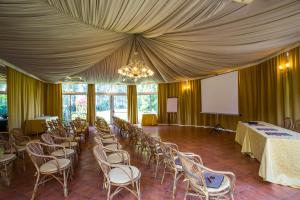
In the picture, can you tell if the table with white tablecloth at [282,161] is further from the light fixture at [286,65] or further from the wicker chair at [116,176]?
the light fixture at [286,65]

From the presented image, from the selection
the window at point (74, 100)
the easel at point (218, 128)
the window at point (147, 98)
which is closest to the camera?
the easel at point (218, 128)

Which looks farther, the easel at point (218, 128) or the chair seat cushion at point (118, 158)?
the easel at point (218, 128)

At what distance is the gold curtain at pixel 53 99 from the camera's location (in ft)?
35.8

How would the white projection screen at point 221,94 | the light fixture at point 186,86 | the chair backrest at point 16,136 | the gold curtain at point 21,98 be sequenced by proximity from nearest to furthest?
the chair backrest at point 16,136 → the gold curtain at point 21,98 → the white projection screen at point 221,94 → the light fixture at point 186,86

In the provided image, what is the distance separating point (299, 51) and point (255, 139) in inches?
125

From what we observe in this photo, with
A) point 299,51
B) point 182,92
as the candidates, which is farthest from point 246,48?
point 182,92

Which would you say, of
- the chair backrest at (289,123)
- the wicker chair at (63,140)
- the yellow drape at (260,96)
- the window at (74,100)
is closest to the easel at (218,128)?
the yellow drape at (260,96)

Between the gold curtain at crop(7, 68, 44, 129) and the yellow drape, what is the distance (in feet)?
26.7

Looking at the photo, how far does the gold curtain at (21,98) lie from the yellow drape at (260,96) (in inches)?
321

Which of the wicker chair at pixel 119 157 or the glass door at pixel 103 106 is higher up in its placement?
the glass door at pixel 103 106

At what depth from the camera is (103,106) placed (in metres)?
12.6

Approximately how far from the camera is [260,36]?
401 cm

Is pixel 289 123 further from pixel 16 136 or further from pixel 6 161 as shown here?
pixel 16 136

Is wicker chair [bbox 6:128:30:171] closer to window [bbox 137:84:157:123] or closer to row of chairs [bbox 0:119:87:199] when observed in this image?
row of chairs [bbox 0:119:87:199]
